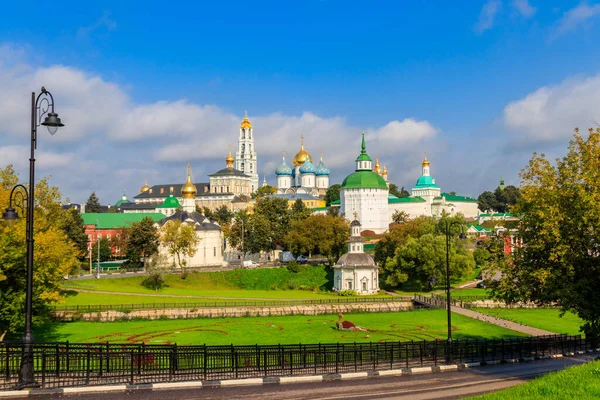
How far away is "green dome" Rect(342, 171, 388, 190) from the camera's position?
142125 mm

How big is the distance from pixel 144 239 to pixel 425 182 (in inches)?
4694

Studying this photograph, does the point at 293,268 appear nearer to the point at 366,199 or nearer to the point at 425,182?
the point at 366,199

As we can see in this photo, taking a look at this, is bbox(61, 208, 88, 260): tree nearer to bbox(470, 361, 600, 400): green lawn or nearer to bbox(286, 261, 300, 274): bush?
bbox(286, 261, 300, 274): bush

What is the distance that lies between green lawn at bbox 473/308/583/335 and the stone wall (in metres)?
9.21

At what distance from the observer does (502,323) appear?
50875 mm

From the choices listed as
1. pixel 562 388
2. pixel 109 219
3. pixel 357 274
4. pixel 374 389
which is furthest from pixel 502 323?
pixel 109 219

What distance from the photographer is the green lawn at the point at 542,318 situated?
1918 inches

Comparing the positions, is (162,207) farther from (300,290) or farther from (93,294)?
(93,294)

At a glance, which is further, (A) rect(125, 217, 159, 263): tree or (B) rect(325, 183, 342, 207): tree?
(B) rect(325, 183, 342, 207): tree

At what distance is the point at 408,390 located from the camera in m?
21.9

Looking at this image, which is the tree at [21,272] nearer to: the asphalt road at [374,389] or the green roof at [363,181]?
the asphalt road at [374,389]

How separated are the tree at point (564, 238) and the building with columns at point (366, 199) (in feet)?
367

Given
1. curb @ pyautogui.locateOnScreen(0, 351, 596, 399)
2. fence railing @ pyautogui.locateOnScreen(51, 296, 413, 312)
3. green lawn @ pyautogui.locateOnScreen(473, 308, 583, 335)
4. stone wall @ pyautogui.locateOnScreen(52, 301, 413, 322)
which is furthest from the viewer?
fence railing @ pyautogui.locateOnScreen(51, 296, 413, 312)

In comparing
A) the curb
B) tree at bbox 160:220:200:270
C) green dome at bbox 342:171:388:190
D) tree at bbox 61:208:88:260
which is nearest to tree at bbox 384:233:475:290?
tree at bbox 160:220:200:270
